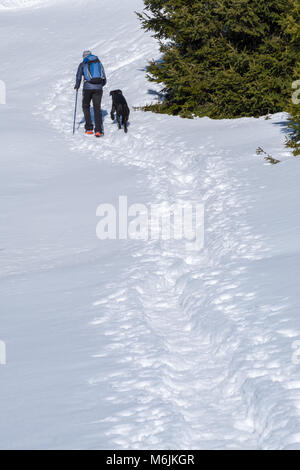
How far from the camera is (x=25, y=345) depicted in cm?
518

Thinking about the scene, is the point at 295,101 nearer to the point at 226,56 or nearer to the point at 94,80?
the point at 226,56

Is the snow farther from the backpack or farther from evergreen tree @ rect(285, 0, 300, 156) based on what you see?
the backpack

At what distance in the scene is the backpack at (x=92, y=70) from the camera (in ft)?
49.8

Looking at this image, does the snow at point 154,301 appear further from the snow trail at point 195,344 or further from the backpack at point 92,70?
the backpack at point 92,70

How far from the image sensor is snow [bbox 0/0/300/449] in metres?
3.99

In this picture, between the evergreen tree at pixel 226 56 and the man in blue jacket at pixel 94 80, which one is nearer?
the evergreen tree at pixel 226 56

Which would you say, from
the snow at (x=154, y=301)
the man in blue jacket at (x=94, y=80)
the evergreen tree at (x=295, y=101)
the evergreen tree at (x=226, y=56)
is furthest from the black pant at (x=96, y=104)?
the evergreen tree at (x=295, y=101)

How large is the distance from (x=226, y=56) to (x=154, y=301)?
9.87 m

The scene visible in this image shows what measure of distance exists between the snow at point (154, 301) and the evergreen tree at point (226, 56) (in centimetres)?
85

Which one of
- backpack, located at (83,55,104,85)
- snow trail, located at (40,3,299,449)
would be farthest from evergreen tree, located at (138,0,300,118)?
snow trail, located at (40,3,299,449)

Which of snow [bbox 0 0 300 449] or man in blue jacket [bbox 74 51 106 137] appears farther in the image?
man in blue jacket [bbox 74 51 106 137]

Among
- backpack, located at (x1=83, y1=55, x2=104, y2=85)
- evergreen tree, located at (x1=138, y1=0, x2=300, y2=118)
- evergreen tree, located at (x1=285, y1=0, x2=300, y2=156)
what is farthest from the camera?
backpack, located at (x1=83, y1=55, x2=104, y2=85)

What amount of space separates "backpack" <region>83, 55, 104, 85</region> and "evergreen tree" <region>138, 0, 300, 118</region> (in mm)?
1556
